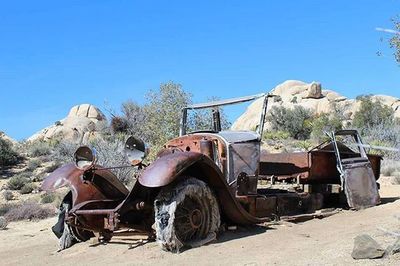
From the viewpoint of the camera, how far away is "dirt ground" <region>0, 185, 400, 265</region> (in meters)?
6.50

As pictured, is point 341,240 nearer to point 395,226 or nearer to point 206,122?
point 395,226

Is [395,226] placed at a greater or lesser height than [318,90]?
lesser

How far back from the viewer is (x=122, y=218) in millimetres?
8156

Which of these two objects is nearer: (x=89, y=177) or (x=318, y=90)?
(x=89, y=177)

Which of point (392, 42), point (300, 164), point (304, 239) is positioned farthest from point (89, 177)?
point (392, 42)

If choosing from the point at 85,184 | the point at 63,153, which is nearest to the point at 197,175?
the point at 85,184

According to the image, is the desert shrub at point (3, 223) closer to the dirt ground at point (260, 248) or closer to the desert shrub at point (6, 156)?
the dirt ground at point (260, 248)

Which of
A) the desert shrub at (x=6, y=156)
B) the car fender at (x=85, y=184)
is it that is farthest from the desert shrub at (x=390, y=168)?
the desert shrub at (x=6, y=156)

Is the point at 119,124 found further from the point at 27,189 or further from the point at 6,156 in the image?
the point at 27,189

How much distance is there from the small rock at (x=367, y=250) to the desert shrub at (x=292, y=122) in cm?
2938

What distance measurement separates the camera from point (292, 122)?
1478 inches

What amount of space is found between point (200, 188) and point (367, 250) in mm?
2677

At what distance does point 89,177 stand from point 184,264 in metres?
2.73

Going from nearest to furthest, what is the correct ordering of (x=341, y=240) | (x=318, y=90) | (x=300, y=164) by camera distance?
(x=341, y=240)
(x=300, y=164)
(x=318, y=90)
